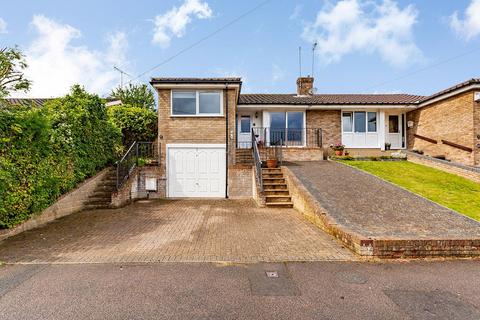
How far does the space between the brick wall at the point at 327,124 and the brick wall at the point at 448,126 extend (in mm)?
4993

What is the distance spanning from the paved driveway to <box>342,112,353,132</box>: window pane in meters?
10.7

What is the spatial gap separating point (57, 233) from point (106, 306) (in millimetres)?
4618

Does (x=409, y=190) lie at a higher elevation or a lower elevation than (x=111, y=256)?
higher

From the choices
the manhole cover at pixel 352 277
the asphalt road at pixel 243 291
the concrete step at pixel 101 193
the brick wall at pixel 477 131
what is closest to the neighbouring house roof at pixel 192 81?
the concrete step at pixel 101 193

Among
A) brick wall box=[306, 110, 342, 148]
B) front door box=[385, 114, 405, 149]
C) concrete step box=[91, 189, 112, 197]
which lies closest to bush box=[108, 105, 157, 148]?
concrete step box=[91, 189, 112, 197]

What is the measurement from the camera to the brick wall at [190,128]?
523 inches

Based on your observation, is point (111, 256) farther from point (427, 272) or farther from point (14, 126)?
point (427, 272)

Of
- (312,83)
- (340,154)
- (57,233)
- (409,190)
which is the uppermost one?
(312,83)

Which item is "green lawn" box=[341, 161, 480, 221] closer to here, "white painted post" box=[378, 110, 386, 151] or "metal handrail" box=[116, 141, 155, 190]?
"white painted post" box=[378, 110, 386, 151]

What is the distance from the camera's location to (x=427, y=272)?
433 centimetres

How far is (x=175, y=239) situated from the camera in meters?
6.14

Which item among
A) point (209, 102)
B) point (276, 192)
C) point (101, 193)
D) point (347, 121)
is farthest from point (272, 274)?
point (347, 121)

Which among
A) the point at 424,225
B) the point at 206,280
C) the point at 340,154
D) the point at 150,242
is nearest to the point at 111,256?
the point at 150,242

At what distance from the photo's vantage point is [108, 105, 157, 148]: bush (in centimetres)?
1510
